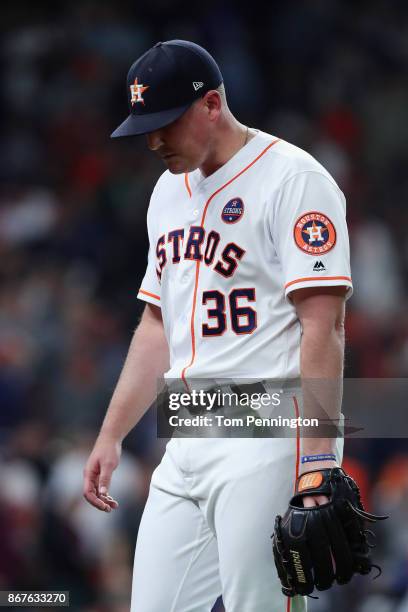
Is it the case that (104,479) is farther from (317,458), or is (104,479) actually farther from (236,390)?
(317,458)

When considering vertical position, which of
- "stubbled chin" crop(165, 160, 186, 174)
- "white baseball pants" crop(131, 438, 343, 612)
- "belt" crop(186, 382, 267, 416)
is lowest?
"white baseball pants" crop(131, 438, 343, 612)

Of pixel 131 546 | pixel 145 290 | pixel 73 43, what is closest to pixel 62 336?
pixel 131 546

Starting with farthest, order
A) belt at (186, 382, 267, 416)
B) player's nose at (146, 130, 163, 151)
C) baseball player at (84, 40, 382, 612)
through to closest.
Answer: player's nose at (146, 130, 163, 151) < belt at (186, 382, 267, 416) < baseball player at (84, 40, 382, 612)

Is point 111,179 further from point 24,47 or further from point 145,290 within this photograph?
point 145,290

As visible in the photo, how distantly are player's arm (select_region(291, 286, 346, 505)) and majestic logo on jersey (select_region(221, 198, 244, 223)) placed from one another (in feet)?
1.12

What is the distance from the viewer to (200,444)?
2.72 metres

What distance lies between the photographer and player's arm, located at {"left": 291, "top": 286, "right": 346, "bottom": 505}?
2.54 metres

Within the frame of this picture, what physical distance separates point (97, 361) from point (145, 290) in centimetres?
399

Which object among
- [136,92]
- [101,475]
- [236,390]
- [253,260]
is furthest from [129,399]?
[136,92]

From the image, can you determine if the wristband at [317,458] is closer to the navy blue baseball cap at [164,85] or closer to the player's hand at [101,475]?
the player's hand at [101,475]

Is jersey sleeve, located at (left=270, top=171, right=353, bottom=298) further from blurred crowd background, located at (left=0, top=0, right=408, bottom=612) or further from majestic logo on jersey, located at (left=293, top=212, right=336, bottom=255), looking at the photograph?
blurred crowd background, located at (left=0, top=0, right=408, bottom=612)

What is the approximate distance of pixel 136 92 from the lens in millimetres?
2803

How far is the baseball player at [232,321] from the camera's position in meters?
2.59

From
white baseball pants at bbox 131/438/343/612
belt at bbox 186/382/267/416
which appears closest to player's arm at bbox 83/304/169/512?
white baseball pants at bbox 131/438/343/612
